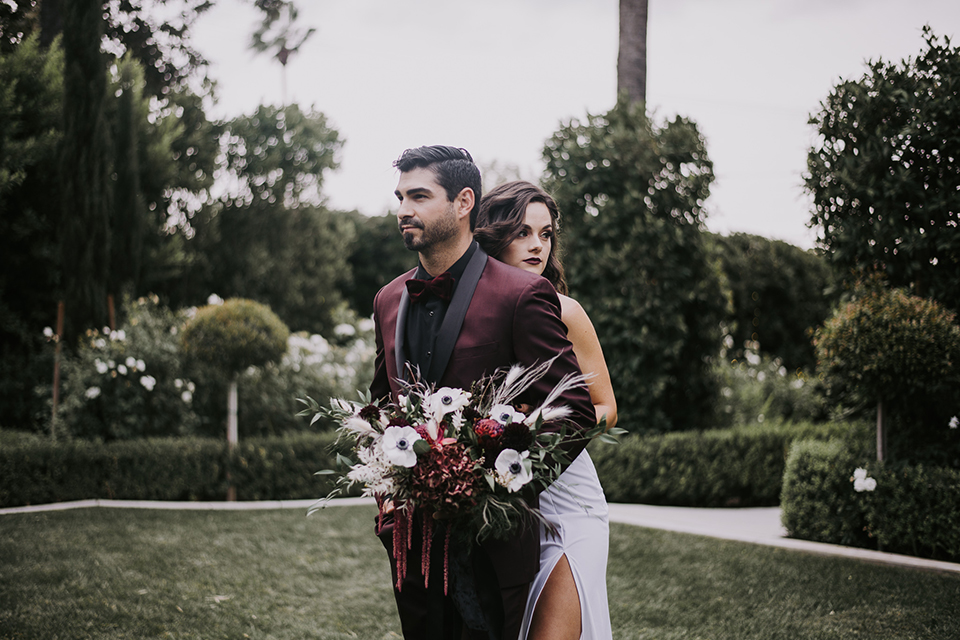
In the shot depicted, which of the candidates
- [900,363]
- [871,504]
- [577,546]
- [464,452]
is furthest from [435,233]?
[871,504]

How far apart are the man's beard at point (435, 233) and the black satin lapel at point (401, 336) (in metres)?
0.18

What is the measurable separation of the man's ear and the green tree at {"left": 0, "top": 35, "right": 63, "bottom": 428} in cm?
937

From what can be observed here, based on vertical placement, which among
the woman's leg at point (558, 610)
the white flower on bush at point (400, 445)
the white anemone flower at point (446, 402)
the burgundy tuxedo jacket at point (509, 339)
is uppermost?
the burgundy tuxedo jacket at point (509, 339)

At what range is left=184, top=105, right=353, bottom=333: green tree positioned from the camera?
530 inches

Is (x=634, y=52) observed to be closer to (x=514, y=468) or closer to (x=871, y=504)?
(x=871, y=504)

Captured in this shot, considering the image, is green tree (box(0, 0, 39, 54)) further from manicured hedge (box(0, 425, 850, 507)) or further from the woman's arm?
the woman's arm

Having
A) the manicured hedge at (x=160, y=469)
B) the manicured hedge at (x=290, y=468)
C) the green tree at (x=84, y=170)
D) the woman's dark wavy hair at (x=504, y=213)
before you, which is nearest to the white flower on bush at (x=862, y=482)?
the manicured hedge at (x=290, y=468)

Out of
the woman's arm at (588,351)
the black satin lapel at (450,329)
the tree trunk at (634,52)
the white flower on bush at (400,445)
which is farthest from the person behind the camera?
the tree trunk at (634,52)

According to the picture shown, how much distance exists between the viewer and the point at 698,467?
24.5ft

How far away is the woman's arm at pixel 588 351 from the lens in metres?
2.46

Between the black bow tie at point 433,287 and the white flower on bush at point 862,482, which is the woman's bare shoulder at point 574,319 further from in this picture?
the white flower on bush at point 862,482

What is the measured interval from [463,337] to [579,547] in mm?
802

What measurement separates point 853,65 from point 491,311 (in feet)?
17.0

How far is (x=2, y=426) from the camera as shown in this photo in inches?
398
